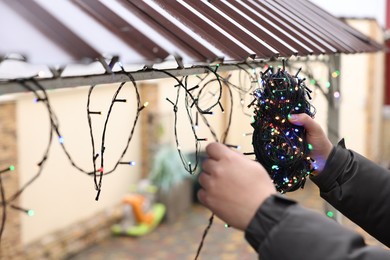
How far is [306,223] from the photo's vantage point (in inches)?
46.3

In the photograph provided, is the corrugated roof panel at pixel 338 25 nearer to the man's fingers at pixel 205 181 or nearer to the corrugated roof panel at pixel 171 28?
the corrugated roof panel at pixel 171 28

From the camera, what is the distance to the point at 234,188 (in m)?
1.19

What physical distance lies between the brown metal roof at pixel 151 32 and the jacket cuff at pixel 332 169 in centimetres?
38

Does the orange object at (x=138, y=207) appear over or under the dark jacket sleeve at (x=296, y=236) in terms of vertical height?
under

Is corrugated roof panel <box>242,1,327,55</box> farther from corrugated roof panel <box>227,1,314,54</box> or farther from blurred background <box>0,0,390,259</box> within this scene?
blurred background <box>0,0,390,259</box>

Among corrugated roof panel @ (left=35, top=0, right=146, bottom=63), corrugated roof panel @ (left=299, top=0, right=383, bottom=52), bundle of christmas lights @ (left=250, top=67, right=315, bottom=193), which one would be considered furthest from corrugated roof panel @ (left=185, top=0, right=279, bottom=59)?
corrugated roof panel @ (left=299, top=0, right=383, bottom=52)

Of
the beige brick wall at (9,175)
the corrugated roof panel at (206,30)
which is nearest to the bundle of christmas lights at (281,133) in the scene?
the corrugated roof panel at (206,30)

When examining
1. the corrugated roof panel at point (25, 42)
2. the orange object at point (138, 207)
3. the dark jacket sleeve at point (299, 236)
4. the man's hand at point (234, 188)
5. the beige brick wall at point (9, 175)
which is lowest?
the orange object at point (138, 207)

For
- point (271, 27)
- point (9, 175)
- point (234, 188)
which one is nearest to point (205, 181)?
point (234, 188)

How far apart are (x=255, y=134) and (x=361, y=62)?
8.36m

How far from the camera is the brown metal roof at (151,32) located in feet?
3.97

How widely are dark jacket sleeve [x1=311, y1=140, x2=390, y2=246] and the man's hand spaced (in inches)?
29.3

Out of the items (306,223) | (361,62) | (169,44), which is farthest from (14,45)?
(361,62)

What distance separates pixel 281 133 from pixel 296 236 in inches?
25.3
